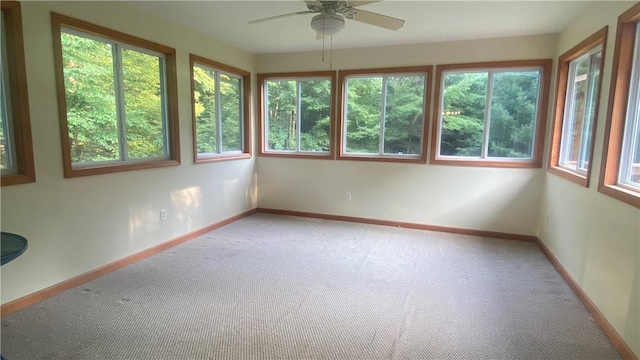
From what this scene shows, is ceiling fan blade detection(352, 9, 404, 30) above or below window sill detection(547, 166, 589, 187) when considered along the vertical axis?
above

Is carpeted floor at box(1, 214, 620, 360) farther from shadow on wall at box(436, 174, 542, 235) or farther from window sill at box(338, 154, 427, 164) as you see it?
window sill at box(338, 154, 427, 164)

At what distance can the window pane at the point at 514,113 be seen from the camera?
12.9 feet

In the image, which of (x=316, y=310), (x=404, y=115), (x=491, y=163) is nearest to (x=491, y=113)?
(x=491, y=163)

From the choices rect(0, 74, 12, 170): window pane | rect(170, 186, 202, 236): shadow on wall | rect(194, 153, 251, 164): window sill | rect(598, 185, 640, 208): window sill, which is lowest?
rect(170, 186, 202, 236): shadow on wall

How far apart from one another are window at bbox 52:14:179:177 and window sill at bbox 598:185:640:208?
3.78 metres

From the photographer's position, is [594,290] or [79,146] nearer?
[594,290]

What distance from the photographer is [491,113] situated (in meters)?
4.09

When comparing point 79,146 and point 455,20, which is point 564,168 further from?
point 79,146

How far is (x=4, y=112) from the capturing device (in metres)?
2.29

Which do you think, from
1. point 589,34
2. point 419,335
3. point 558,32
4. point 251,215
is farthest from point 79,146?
point 558,32

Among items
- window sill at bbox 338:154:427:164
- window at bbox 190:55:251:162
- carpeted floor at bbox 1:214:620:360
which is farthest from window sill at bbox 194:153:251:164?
window sill at bbox 338:154:427:164

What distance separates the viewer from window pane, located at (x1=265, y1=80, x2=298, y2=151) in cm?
502

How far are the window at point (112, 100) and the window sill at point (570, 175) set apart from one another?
3814mm

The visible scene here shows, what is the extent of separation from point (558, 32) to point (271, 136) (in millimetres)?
3816
